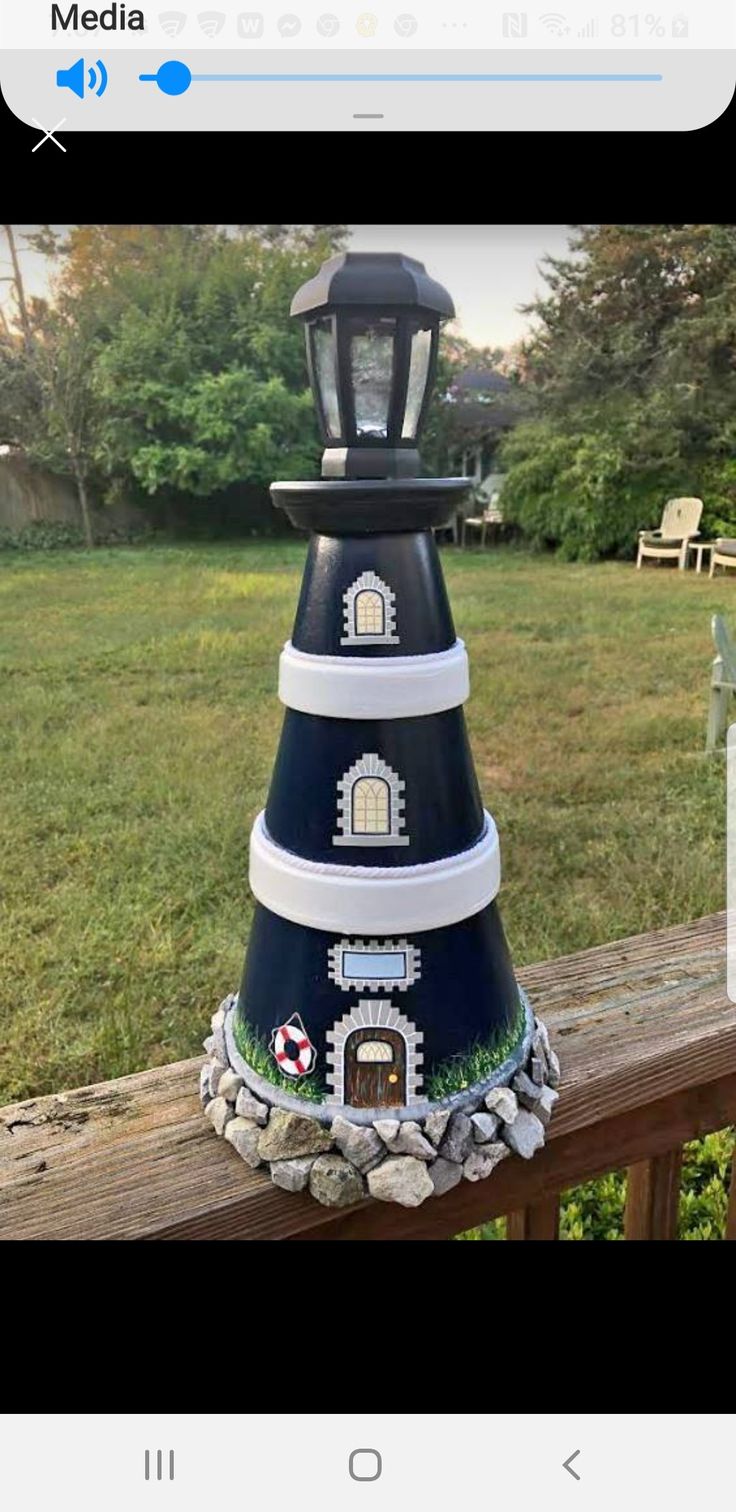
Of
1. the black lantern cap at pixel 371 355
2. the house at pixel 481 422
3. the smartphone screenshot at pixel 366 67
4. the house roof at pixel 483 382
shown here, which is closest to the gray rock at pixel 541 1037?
the black lantern cap at pixel 371 355

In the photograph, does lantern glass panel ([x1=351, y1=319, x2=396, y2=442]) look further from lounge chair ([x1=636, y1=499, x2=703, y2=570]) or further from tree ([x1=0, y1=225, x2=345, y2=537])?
lounge chair ([x1=636, y1=499, x2=703, y2=570])

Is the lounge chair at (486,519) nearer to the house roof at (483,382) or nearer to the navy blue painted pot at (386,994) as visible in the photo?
the house roof at (483,382)

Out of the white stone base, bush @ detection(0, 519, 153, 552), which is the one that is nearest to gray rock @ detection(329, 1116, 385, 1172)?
the white stone base

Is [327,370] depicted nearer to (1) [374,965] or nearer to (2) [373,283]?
(2) [373,283]

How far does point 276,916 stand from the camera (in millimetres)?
825

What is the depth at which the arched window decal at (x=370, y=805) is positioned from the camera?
29.9 inches

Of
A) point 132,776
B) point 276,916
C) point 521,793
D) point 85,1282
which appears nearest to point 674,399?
point 521,793

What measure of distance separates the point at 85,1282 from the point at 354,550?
0.71 m

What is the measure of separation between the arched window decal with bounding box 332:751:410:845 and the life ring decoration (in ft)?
0.60

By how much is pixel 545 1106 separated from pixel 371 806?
355mm

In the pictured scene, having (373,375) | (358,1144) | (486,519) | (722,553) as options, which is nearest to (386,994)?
(358,1144)

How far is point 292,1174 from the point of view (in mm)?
760

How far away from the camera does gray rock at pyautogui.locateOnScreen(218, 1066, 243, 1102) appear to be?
835mm
